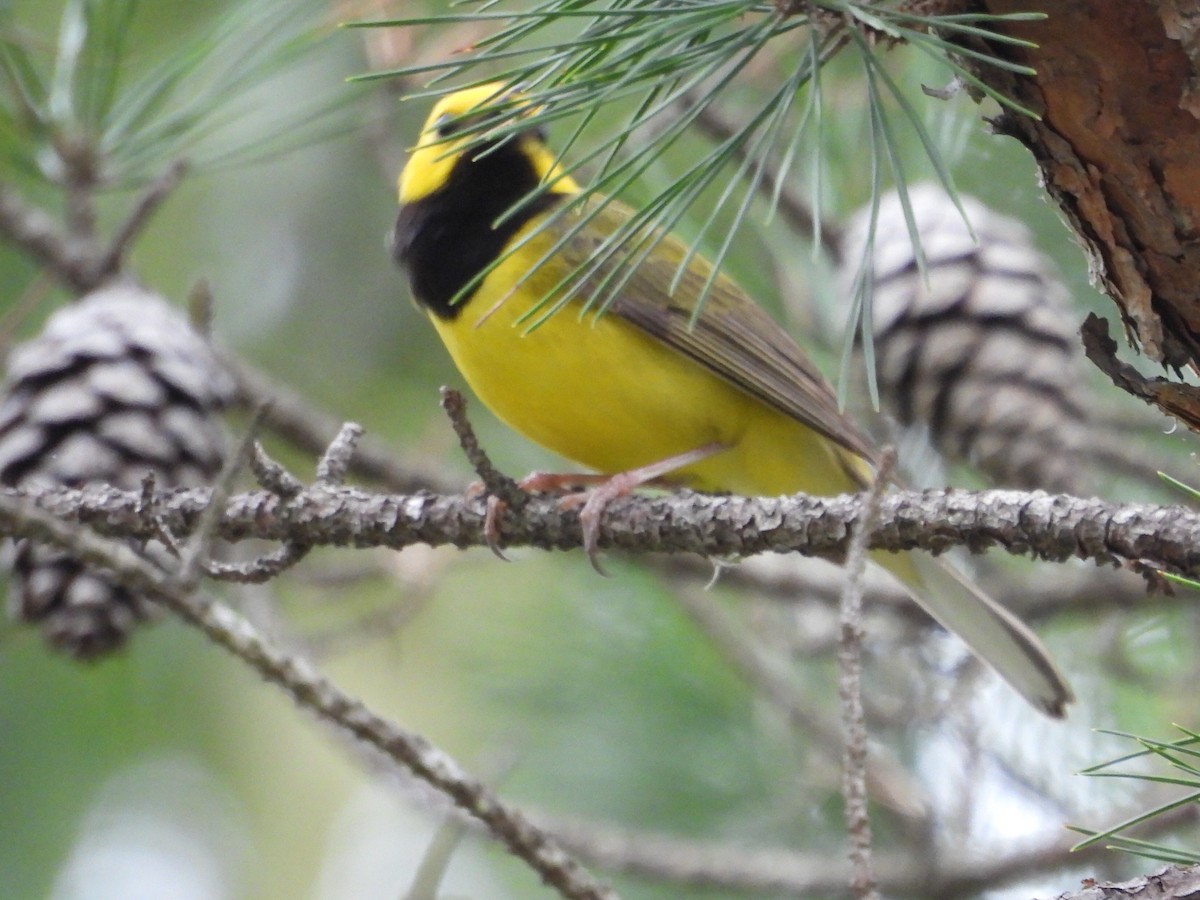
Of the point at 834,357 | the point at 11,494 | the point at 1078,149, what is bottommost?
the point at 11,494

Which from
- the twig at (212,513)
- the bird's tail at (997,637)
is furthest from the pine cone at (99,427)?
the bird's tail at (997,637)

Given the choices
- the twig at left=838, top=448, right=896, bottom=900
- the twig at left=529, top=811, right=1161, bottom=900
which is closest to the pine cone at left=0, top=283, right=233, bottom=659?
the twig at left=529, top=811, right=1161, bottom=900

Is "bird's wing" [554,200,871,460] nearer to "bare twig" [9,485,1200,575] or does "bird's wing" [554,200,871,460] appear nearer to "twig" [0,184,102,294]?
"bare twig" [9,485,1200,575]

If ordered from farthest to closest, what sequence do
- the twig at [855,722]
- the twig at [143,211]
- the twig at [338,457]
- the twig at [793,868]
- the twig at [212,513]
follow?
the twig at [793,868] < the twig at [143,211] < the twig at [338,457] < the twig at [855,722] < the twig at [212,513]

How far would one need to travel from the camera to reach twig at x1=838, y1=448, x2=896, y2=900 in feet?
5.11

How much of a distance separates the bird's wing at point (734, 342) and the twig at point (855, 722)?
1.37 metres

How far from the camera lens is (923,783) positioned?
3938mm

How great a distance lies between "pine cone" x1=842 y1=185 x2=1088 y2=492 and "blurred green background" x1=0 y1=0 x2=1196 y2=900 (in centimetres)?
25

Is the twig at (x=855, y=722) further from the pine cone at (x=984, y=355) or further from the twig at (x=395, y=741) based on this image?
the pine cone at (x=984, y=355)

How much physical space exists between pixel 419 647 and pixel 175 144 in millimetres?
2239

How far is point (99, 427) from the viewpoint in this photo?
109 inches

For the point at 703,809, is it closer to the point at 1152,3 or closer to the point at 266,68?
the point at 266,68

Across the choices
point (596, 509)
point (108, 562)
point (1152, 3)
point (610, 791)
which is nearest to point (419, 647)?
point (610, 791)

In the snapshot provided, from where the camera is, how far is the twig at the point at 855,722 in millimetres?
1559
